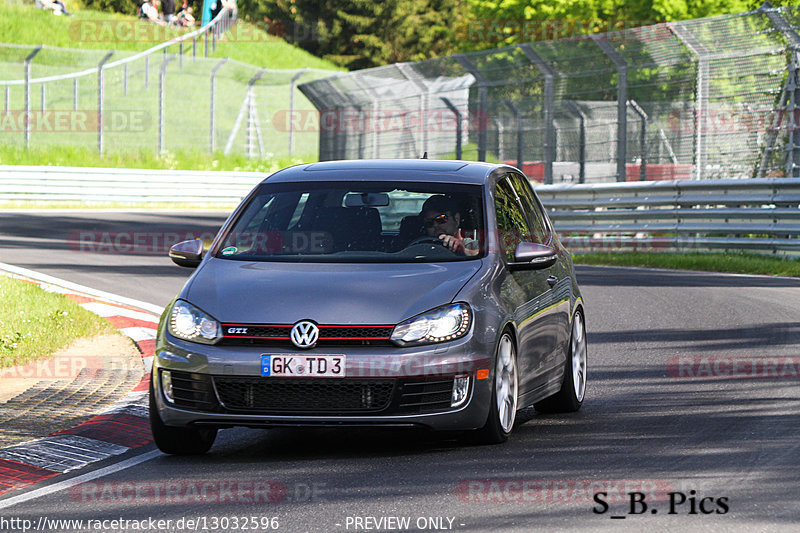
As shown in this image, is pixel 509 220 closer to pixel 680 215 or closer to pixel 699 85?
pixel 680 215

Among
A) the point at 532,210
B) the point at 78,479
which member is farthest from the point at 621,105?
the point at 78,479

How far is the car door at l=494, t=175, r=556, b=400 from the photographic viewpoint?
756 centimetres

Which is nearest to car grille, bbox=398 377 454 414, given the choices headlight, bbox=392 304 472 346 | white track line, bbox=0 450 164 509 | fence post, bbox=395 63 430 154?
headlight, bbox=392 304 472 346

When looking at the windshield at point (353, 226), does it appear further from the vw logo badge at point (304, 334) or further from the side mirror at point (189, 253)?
the vw logo badge at point (304, 334)

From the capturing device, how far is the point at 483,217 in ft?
26.0

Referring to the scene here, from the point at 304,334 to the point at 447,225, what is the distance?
143cm

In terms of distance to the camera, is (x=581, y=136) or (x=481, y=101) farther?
(x=481, y=101)

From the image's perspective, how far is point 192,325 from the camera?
23.1 feet

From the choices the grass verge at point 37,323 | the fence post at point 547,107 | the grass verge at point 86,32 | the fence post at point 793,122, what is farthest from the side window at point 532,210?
the grass verge at point 86,32

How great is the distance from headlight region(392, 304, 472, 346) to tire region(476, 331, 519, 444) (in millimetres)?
272

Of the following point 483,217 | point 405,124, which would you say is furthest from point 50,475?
point 405,124

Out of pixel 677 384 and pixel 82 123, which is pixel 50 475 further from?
pixel 82 123

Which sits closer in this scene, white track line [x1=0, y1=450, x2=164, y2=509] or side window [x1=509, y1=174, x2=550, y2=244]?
white track line [x1=0, y1=450, x2=164, y2=509]

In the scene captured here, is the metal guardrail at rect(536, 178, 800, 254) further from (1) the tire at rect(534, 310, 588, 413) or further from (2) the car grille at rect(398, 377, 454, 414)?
(2) the car grille at rect(398, 377, 454, 414)
